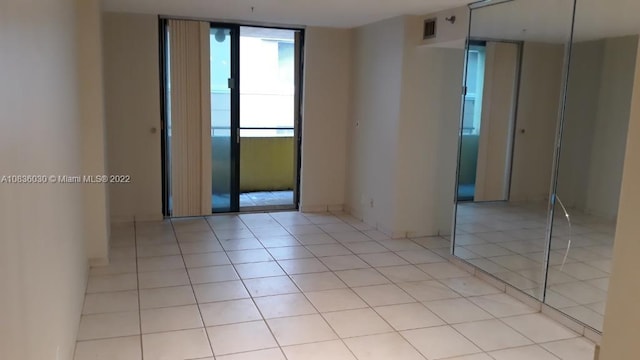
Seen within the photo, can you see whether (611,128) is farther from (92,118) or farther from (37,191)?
(92,118)

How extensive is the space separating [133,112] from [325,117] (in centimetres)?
219

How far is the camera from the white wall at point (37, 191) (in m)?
1.34

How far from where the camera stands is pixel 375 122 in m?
5.51

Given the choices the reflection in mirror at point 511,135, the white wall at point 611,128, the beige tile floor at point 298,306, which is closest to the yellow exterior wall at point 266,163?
the beige tile floor at point 298,306

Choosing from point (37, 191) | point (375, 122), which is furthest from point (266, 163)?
point (37, 191)

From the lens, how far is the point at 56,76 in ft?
8.04

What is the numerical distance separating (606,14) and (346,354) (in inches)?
109

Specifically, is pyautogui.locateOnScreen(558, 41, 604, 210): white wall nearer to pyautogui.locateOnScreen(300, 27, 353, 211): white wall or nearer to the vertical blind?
pyautogui.locateOnScreen(300, 27, 353, 211): white wall

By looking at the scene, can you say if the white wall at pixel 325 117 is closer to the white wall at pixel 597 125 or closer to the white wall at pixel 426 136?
the white wall at pixel 426 136

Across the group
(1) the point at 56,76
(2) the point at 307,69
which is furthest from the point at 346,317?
(2) the point at 307,69

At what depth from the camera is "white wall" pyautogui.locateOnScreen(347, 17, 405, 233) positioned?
5094mm

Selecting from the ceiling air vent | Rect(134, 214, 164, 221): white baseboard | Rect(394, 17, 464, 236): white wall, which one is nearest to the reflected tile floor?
Rect(394, 17, 464, 236): white wall

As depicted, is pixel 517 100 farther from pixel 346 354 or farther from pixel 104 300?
pixel 104 300

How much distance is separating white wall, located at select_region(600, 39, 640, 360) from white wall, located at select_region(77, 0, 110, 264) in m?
3.70
